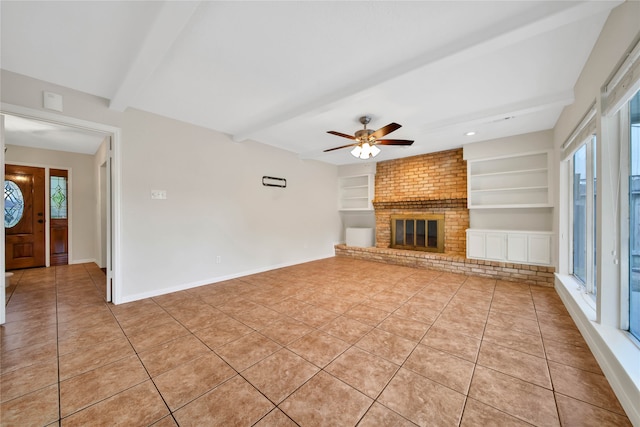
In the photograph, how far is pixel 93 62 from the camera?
7.60 feet

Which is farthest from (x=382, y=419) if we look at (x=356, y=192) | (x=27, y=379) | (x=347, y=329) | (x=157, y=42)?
(x=356, y=192)

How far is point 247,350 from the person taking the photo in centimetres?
206

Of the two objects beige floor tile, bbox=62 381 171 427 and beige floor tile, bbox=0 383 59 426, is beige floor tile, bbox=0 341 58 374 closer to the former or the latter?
beige floor tile, bbox=0 383 59 426

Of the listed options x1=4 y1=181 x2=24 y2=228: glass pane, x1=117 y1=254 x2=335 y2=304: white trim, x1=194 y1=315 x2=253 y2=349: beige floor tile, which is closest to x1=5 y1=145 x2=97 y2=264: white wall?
x1=4 y1=181 x2=24 y2=228: glass pane

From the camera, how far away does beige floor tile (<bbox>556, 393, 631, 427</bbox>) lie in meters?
1.34

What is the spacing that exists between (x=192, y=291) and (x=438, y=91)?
14.0 feet

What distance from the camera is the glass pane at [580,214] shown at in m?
2.87

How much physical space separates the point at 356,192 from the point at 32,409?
647cm

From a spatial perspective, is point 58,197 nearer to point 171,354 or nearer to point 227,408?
point 171,354

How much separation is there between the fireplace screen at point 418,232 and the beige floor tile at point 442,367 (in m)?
3.79

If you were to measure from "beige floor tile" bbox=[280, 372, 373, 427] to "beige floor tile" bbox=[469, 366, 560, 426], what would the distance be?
2.48 feet

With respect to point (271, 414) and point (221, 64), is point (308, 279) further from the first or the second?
point (221, 64)

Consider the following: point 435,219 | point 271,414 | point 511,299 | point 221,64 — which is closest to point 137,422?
point 271,414

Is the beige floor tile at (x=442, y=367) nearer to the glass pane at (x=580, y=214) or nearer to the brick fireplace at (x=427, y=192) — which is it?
the glass pane at (x=580, y=214)
